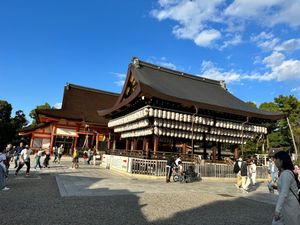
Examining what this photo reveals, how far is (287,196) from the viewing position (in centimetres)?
374

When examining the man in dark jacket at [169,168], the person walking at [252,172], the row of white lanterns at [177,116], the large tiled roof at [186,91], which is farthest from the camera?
the large tiled roof at [186,91]

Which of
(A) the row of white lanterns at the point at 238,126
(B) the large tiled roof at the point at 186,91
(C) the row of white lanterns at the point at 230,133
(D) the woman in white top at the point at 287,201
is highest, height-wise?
(B) the large tiled roof at the point at 186,91

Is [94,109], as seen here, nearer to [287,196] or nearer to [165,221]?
[165,221]

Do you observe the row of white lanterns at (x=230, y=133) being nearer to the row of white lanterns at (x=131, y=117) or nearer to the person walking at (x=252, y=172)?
the person walking at (x=252, y=172)

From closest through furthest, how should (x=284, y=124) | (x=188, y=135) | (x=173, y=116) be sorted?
(x=173, y=116) → (x=188, y=135) → (x=284, y=124)

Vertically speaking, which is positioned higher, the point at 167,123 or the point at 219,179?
the point at 167,123

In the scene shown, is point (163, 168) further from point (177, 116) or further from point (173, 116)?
point (177, 116)

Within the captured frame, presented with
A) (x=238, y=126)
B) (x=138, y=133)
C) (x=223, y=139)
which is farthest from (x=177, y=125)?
(x=238, y=126)

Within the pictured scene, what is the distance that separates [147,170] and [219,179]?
16.9 feet

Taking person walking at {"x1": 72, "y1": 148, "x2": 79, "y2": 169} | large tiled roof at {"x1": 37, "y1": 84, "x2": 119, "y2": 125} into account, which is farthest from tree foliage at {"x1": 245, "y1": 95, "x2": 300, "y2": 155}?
person walking at {"x1": 72, "y1": 148, "x2": 79, "y2": 169}

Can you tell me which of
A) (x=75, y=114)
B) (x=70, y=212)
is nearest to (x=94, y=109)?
(x=75, y=114)

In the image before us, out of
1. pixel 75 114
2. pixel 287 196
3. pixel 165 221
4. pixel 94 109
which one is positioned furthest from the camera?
pixel 94 109

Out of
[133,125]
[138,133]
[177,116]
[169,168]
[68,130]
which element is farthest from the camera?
[68,130]

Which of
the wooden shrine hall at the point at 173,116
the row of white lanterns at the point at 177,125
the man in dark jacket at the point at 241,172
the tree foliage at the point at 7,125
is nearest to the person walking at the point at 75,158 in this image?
the wooden shrine hall at the point at 173,116
